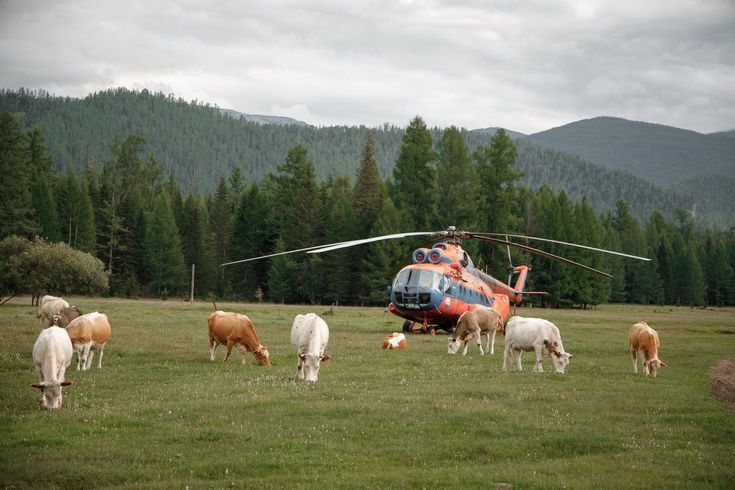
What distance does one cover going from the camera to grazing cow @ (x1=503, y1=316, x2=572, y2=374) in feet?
72.1

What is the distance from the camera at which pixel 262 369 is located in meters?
21.5

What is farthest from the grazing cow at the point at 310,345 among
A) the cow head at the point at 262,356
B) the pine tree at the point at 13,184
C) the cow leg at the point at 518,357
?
the pine tree at the point at 13,184

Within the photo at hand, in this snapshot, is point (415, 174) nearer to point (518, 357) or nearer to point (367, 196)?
point (367, 196)

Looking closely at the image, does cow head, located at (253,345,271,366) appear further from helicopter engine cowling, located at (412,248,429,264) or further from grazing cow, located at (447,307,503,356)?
helicopter engine cowling, located at (412,248,429,264)

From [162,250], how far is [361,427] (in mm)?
74503

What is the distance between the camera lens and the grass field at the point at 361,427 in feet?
36.4

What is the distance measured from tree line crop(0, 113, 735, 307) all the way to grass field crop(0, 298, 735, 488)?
173 feet

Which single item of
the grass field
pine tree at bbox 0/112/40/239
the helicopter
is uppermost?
pine tree at bbox 0/112/40/239

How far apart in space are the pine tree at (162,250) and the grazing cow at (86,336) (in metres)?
64.9

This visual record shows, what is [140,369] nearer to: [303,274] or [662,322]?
[662,322]

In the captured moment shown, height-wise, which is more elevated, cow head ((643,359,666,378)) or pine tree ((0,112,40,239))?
pine tree ((0,112,40,239))

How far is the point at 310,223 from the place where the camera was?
272 ft

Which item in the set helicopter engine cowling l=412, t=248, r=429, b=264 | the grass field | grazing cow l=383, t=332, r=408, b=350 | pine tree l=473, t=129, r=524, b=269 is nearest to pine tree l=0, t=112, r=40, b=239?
pine tree l=473, t=129, r=524, b=269

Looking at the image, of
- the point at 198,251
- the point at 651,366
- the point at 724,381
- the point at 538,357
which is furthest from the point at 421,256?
the point at 198,251
